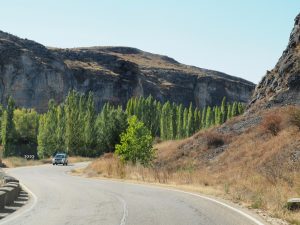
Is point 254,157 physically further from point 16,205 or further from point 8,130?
point 8,130

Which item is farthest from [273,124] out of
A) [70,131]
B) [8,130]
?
[8,130]

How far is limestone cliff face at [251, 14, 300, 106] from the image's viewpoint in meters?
48.0

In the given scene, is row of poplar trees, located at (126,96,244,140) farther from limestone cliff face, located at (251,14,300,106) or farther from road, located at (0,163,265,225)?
road, located at (0,163,265,225)

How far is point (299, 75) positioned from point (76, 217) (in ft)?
131

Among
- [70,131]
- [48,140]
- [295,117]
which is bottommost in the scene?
[48,140]

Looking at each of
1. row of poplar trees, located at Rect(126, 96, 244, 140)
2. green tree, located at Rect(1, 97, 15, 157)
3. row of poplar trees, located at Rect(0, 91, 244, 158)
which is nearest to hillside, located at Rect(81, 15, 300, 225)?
row of poplar trees, located at Rect(0, 91, 244, 158)

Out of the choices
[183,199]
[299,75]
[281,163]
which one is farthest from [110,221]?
[299,75]

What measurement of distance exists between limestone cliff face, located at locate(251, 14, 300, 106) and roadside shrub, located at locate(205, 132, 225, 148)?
21.8ft

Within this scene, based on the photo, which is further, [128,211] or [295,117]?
[295,117]

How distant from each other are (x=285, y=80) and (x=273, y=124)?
35.4ft

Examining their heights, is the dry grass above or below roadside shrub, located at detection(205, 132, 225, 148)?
below

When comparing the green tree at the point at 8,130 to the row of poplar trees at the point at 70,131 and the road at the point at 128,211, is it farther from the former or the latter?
the road at the point at 128,211

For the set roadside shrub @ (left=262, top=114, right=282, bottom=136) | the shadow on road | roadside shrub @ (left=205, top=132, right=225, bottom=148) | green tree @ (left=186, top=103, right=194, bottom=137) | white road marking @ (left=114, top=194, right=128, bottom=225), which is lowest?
the shadow on road

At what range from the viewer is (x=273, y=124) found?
4112cm
